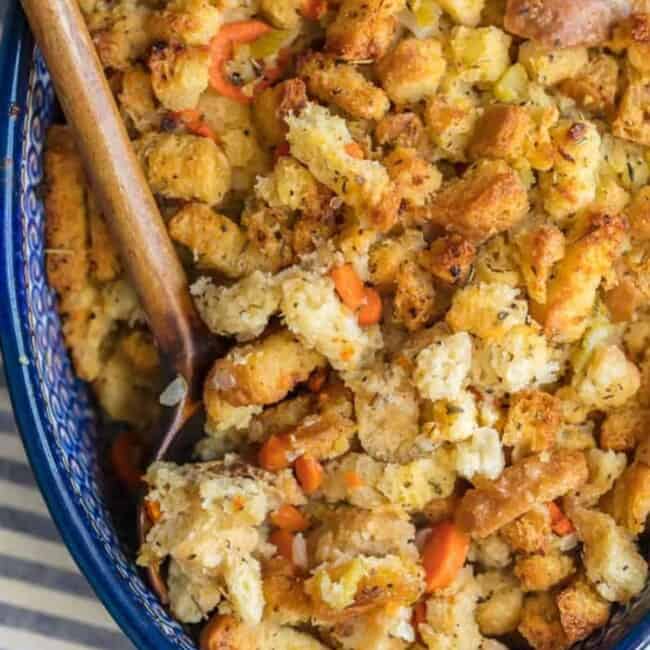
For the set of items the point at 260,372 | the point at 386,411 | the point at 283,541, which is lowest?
the point at 283,541

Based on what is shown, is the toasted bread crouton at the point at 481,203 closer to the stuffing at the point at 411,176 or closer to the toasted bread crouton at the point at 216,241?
the stuffing at the point at 411,176

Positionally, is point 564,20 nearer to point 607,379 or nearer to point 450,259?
point 450,259

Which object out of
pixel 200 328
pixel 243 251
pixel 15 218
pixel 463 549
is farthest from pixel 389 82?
pixel 463 549

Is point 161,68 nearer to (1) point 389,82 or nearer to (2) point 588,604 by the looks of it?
(1) point 389,82

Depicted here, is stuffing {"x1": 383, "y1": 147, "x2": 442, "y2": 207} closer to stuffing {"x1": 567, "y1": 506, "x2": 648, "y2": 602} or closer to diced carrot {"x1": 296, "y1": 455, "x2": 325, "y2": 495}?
diced carrot {"x1": 296, "y1": 455, "x2": 325, "y2": 495}

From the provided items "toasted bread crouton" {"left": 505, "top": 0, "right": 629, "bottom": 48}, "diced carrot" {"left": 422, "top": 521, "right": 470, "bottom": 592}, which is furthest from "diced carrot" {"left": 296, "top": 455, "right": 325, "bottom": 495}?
"toasted bread crouton" {"left": 505, "top": 0, "right": 629, "bottom": 48}

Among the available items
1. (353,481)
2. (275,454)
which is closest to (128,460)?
(275,454)

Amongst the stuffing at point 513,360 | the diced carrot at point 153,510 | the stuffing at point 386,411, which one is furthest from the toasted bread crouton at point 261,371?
the stuffing at point 513,360
